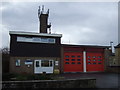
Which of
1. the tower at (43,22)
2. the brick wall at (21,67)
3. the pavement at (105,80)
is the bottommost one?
the pavement at (105,80)

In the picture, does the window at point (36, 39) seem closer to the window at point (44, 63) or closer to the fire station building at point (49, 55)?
the fire station building at point (49, 55)

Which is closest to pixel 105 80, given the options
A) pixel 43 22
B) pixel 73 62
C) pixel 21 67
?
pixel 73 62

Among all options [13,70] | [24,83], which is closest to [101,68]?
[13,70]

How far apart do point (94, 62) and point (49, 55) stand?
22.9 ft

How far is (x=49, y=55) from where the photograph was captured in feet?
73.0

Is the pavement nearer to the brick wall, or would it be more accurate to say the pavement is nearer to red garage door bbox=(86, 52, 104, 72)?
the brick wall

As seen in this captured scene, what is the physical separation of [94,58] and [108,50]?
2.70m

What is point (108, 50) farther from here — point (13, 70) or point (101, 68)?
point (13, 70)

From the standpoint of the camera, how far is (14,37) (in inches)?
829

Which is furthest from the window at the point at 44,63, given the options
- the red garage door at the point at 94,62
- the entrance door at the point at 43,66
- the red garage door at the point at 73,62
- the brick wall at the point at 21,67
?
the red garage door at the point at 94,62

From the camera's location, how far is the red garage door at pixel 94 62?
24.2 m

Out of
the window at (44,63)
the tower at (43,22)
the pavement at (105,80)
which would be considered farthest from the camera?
the tower at (43,22)

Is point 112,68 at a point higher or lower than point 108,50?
lower

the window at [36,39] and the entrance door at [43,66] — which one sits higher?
the window at [36,39]
